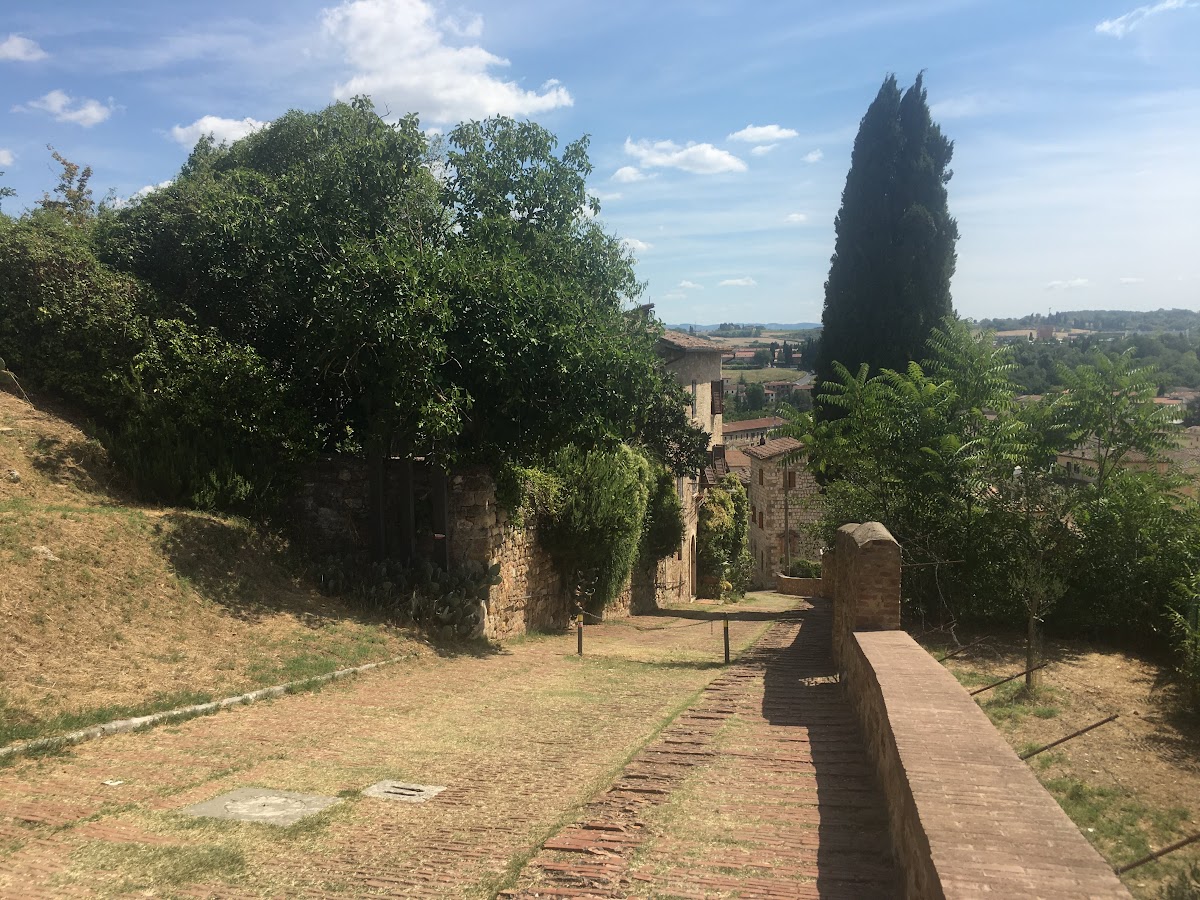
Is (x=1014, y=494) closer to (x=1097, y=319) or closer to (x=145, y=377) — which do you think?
(x=145, y=377)

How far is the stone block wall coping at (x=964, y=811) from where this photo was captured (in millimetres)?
3395

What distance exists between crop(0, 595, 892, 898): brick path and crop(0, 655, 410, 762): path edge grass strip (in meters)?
0.14

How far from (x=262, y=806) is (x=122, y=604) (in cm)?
485

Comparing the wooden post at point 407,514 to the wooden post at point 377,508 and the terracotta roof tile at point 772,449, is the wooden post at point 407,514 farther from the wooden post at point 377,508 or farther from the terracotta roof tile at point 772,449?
the terracotta roof tile at point 772,449

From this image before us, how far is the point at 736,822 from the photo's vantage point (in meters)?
5.70

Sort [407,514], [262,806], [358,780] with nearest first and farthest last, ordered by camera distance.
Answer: [262,806], [358,780], [407,514]

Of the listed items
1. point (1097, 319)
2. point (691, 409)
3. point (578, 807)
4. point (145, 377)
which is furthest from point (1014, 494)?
point (1097, 319)

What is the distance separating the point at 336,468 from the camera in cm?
1490

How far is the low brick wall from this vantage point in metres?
35.4

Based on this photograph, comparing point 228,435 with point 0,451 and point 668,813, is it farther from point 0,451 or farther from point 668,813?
point 668,813

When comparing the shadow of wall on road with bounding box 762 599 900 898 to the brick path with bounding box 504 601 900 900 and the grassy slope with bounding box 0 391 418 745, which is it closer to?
the brick path with bounding box 504 601 900 900

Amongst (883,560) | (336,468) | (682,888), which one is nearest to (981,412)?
(883,560)

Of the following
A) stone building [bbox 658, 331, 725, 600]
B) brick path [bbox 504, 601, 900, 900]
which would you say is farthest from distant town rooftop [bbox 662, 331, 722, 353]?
brick path [bbox 504, 601, 900, 900]

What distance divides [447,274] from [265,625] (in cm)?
584
